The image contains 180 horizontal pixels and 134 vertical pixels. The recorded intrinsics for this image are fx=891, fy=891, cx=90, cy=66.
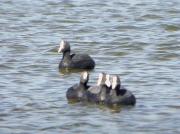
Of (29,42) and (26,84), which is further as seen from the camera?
(29,42)

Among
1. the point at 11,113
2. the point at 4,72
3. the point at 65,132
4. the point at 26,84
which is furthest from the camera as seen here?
the point at 4,72

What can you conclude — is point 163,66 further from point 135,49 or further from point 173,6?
point 173,6

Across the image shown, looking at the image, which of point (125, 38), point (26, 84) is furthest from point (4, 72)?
point (125, 38)

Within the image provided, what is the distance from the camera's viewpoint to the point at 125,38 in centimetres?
2384

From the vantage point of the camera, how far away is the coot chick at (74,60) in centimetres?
2005

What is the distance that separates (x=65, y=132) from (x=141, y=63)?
589cm

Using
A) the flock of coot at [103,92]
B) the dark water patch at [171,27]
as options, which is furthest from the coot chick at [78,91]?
the dark water patch at [171,27]

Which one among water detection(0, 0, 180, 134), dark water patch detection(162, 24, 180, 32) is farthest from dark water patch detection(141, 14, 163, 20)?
dark water patch detection(162, 24, 180, 32)

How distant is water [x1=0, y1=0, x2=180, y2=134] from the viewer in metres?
15.6

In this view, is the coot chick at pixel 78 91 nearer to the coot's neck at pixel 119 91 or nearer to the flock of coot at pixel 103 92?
the flock of coot at pixel 103 92

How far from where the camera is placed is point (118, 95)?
1670 cm

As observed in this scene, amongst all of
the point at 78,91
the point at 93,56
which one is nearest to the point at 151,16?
the point at 93,56

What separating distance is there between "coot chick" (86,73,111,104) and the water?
0.21m

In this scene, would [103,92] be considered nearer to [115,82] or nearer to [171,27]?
[115,82]
